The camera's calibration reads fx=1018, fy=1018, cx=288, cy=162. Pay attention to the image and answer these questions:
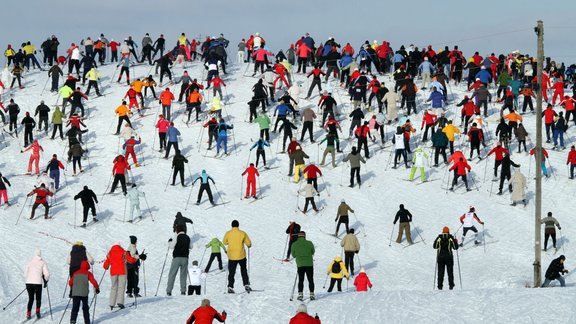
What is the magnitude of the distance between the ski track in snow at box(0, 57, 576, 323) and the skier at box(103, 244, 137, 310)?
34 cm

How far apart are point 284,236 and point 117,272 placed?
30.0ft

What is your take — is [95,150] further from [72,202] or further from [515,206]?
[515,206]

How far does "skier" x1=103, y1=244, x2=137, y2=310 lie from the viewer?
20.2 m

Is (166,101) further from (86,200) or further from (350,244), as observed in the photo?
(350,244)

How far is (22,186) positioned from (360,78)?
526 inches

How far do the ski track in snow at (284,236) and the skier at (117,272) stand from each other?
1.11 ft

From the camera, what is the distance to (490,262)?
2666 centimetres

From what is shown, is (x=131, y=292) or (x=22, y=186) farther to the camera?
(x=22, y=186)

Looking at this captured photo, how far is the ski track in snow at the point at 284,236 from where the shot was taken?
2041cm

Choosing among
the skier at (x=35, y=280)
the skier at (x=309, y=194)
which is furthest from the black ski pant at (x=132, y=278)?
the skier at (x=309, y=194)

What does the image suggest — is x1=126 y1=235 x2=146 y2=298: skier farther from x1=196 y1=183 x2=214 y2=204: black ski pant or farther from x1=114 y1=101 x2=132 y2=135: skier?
x1=114 y1=101 x2=132 y2=135: skier

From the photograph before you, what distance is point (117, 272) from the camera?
2014 centimetres

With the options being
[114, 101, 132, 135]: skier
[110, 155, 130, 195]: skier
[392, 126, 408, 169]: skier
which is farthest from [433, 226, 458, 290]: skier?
[114, 101, 132, 135]: skier

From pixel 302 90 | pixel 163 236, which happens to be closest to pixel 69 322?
pixel 163 236
